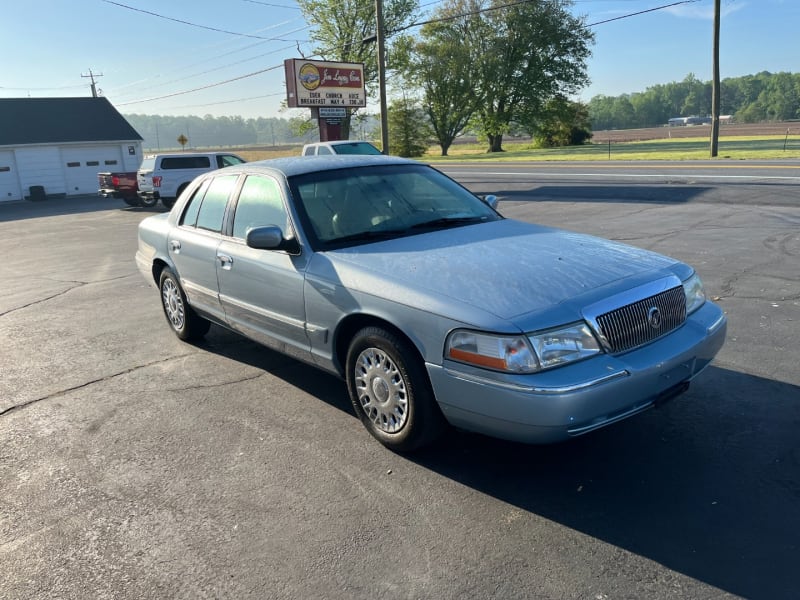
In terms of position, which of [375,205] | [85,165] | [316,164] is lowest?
[375,205]

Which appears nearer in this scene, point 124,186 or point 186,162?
point 186,162

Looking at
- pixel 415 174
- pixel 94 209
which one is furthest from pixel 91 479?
pixel 94 209

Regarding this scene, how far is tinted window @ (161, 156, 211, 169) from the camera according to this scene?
23.0 meters

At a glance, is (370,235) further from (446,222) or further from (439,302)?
(439,302)

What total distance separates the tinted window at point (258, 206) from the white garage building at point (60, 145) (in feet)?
119

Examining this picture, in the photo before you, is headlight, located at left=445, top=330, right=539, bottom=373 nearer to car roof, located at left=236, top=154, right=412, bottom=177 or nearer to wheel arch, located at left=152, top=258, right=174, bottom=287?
car roof, located at left=236, top=154, right=412, bottom=177

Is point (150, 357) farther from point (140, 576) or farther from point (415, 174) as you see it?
point (140, 576)

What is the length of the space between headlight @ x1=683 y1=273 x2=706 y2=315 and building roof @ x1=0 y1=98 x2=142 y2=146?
1568 inches

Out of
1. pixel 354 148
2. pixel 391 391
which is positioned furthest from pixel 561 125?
pixel 391 391

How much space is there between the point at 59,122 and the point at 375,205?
40.8 meters

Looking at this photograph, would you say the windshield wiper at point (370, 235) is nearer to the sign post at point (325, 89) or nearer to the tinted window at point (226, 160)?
the tinted window at point (226, 160)

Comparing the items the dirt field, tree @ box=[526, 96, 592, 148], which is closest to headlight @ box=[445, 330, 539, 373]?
the dirt field

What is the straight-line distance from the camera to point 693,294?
403 centimetres

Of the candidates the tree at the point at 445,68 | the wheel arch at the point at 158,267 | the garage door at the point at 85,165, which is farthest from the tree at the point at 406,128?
the wheel arch at the point at 158,267
